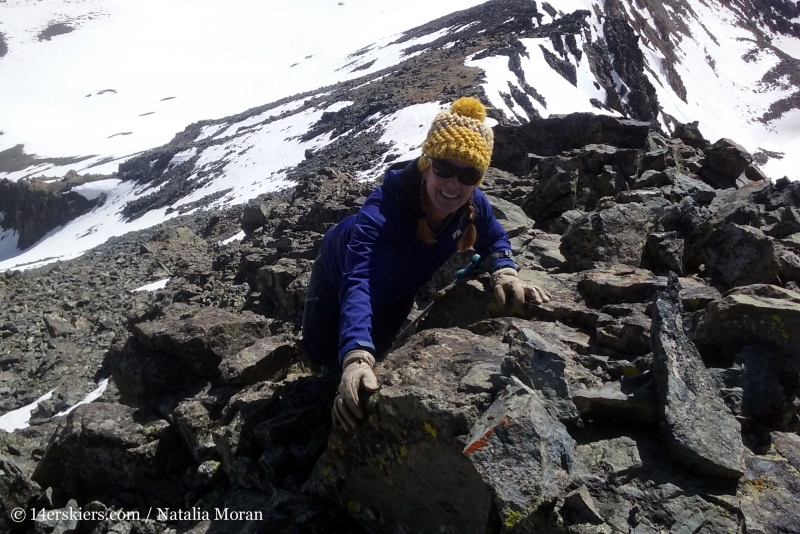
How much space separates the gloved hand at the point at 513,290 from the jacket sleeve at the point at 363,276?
1003 mm

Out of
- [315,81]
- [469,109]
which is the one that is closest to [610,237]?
[469,109]

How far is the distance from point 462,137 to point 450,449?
6.96 ft

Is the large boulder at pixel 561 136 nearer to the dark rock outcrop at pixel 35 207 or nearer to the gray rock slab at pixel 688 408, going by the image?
the gray rock slab at pixel 688 408

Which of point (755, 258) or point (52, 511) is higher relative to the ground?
point (755, 258)

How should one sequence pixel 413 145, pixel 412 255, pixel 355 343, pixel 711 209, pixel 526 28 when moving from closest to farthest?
pixel 355 343, pixel 412 255, pixel 711 209, pixel 413 145, pixel 526 28

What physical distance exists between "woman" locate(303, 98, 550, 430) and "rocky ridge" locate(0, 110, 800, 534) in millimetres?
259

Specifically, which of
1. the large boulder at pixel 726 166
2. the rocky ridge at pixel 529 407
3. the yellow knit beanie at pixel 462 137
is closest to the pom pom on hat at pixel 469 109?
the yellow knit beanie at pixel 462 137

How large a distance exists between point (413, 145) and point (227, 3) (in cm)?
11041

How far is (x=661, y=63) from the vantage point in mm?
56094

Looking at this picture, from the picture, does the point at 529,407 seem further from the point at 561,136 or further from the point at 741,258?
the point at 561,136

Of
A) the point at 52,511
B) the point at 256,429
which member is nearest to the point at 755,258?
the point at 256,429

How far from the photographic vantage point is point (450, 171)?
388cm

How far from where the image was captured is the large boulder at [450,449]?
2.58 meters

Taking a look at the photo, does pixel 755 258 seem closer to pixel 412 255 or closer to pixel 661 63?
pixel 412 255
